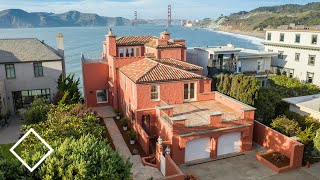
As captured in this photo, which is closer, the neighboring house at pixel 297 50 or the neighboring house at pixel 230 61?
the neighboring house at pixel 230 61

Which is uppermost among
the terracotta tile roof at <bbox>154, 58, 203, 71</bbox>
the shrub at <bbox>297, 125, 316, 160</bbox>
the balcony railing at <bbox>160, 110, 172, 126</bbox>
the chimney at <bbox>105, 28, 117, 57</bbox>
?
the chimney at <bbox>105, 28, 117, 57</bbox>

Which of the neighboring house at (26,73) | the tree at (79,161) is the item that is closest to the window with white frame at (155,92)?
the tree at (79,161)

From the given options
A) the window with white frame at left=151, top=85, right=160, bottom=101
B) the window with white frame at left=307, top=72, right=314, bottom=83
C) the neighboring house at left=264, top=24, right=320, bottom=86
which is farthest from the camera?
the window with white frame at left=307, top=72, right=314, bottom=83

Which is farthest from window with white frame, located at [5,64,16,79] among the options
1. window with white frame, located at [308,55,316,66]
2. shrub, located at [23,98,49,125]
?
window with white frame, located at [308,55,316,66]

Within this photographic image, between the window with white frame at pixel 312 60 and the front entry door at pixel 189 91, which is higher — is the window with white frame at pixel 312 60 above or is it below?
above

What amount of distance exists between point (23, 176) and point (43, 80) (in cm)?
2176

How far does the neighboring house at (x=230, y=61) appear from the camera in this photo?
38.7 m

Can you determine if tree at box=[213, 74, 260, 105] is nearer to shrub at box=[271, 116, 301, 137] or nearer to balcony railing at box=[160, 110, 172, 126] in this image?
shrub at box=[271, 116, 301, 137]

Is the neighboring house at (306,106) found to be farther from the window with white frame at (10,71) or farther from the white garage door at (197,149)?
the window with white frame at (10,71)

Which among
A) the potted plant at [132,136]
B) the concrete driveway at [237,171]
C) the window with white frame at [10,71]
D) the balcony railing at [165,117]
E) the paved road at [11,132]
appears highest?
the window with white frame at [10,71]

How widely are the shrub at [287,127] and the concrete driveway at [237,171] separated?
10.9 feet

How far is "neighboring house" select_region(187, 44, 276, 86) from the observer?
38.7m

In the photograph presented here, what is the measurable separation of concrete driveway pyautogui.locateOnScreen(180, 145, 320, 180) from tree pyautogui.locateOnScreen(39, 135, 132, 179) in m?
7.84

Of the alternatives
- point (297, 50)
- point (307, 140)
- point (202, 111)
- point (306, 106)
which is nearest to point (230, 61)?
Result: point (297, 50)
